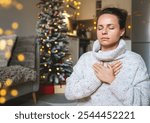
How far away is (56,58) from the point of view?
226 cm

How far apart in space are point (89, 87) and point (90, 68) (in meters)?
0.04

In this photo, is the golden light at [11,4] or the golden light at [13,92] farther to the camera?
the golden light at [11,4]

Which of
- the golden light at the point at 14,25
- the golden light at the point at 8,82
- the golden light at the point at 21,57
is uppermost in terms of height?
the golden light at the point at 14,25

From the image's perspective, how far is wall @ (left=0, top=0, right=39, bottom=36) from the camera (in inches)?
94.1

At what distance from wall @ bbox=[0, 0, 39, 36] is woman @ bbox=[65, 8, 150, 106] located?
2026mm

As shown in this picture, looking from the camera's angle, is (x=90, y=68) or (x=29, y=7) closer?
(x=90, y=68)

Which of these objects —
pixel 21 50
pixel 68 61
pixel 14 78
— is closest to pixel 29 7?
pixel 68 61

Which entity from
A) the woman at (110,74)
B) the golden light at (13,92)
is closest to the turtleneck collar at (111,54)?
the woman at (110,74)

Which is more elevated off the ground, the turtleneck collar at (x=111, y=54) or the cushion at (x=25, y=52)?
the turtleneck collar at (x=111, y=54)

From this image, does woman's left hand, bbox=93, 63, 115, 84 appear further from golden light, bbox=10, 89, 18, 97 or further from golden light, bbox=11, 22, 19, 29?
golden light, bbox=11, 22, 19, 29

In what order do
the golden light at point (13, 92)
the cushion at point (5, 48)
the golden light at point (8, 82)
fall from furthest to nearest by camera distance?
the cushion at point (5, 48) → the golden light at point (13, 92) → the golden light at point (8, 82)

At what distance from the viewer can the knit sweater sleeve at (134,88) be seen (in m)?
0.43

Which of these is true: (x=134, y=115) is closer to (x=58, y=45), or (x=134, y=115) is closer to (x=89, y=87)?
(x=89, y=87)

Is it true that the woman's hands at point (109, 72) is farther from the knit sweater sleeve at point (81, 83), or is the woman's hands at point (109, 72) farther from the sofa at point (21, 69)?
the sofa at point (21, 69)
